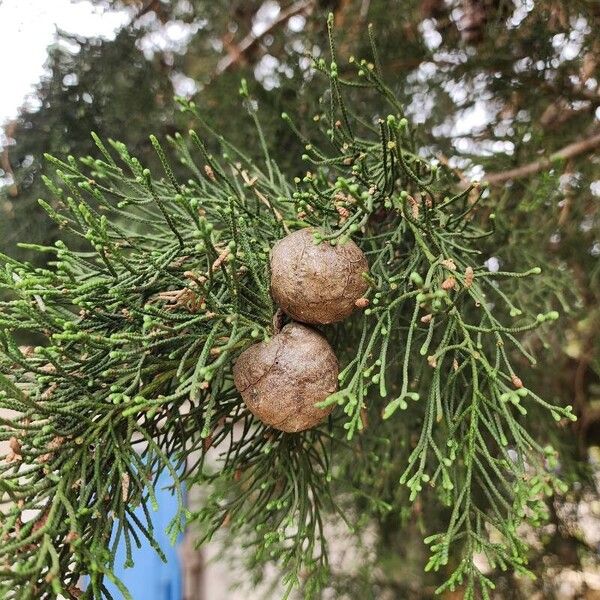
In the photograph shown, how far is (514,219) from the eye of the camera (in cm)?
192

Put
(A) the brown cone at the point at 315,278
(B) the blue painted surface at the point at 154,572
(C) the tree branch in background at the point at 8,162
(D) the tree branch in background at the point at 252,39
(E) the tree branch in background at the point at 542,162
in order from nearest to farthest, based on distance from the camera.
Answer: (A) the brown cone at the point at 315,278
(E) the tree branch in background at the point at 542,162
(C) the tree branch in background at the point at 8,162
(D) the tree branch in background at the point at 252,39
(B) the blue painted surface at the point at 154,572

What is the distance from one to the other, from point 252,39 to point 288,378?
182 cm

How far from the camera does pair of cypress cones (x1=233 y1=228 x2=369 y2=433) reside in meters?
1.11

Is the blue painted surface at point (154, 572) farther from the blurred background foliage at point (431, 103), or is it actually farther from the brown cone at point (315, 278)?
the brown cone at point (315, 278)

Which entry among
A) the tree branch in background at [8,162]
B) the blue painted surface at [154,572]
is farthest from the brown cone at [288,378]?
the blue painted surface at [154,572]

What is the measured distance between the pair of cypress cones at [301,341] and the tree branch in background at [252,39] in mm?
1498

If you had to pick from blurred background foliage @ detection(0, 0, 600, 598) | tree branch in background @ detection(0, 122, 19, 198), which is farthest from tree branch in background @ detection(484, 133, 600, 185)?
tree branch in background @ detection(0, 122, 19, 198)

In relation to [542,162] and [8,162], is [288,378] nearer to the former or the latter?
[542,162]

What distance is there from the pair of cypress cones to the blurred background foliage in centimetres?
83

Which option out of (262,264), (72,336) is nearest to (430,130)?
(262,264)

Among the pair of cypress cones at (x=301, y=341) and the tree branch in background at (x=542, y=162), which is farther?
the tree branch in background at (x=542, y=162)

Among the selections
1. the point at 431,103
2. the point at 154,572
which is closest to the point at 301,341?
the point at 431,103

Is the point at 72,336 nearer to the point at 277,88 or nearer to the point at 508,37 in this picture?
the point at 277,88

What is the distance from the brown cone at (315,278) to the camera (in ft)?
3.65
